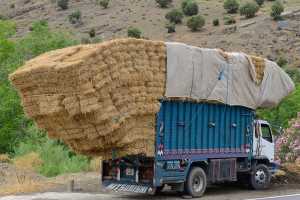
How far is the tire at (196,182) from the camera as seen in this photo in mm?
17016

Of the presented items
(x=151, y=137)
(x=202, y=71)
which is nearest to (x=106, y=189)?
(x=151, y=137)

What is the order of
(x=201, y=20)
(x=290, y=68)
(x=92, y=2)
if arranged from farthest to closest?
(x=92, y=2) → (x=201, y=20) → (x=290, y=68)

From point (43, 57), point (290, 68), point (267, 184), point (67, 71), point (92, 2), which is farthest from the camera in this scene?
point (92, 2)

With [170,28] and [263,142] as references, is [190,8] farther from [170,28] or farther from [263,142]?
[263,142]

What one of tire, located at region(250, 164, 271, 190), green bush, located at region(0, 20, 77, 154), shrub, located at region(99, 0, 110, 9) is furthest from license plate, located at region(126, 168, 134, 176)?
shrub, located at region(99, 0, 110, 9)

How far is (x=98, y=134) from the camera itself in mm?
15172

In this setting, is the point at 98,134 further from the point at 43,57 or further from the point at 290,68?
the point at 290,68

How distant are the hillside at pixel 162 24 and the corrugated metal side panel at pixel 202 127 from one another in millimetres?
40645

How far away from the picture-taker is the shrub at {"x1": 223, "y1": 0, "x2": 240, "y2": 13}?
79.8 metres

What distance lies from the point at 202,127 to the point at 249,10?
59906mm

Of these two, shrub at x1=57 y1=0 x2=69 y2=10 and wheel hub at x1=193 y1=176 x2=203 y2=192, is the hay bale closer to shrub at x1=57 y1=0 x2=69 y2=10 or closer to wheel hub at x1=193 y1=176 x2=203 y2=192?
wheel hub at x1=193 y1=176 x2=203 y2=192

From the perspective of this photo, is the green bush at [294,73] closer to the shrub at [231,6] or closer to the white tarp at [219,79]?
the shrub at [231,6]

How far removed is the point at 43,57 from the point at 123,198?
4.21 metres

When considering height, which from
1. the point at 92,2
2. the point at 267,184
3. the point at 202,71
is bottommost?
the point at 267,184
